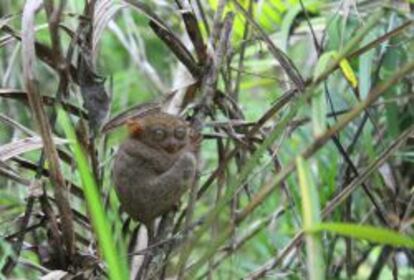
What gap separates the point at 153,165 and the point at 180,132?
0.28 feet

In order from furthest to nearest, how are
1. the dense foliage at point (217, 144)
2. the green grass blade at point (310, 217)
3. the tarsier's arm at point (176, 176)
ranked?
the tarsier's arm at point (176, 176), the dense foliage at point (217, 144), the green grass blade at point (310, 217)

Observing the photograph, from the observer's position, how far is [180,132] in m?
1.65

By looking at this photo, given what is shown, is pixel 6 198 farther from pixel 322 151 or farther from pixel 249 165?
pixel 249 165

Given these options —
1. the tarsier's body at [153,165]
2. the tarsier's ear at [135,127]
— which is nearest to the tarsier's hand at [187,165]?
the tarsier's body at [153,165]

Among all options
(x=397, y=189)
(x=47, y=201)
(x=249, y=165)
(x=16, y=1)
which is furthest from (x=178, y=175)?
(x=16, y=1)

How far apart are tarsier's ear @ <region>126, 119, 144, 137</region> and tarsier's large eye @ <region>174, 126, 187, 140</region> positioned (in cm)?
7

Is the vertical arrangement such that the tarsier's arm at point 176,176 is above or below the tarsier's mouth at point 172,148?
below

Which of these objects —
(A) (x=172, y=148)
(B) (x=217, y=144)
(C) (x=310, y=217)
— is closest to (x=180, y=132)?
(A) (x=172, y=148)

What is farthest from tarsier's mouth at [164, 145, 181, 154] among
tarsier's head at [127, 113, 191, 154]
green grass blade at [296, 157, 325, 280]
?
green grass blade at [296, 157, 325, 280]

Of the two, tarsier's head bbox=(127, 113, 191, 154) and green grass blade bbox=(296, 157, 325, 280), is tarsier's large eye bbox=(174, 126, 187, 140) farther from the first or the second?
green grass blade bbox=(296, 157, 325, 280)

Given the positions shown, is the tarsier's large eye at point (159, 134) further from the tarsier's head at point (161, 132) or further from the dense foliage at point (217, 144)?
the dense foliage at point (217, 144)

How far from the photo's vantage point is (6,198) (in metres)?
2.28

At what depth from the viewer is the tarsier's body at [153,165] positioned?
163cm

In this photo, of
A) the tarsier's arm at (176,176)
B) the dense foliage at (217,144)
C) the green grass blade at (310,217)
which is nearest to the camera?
the green grass blade at (310,217)
